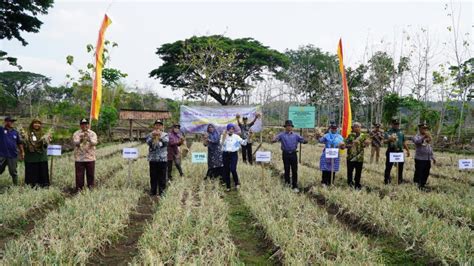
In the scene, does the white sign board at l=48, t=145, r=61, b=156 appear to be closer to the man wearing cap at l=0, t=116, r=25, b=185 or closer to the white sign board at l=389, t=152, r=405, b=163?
the man wearing cap at l=0, t=116, r=25, b=185

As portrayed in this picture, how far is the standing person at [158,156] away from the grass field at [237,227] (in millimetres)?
263

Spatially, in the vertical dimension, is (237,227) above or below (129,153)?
below

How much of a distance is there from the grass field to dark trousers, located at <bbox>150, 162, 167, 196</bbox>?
0.21m

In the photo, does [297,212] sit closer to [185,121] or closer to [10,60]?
[185,121]

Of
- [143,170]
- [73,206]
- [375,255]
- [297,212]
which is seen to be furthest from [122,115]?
[375,255]

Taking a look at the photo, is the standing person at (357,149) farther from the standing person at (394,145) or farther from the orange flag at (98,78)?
the orange flag at (98,78)

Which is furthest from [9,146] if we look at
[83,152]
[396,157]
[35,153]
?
[396,157]

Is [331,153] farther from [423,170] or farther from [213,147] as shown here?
[213,147]

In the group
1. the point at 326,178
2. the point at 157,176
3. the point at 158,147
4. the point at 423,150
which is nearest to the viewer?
the point at 158,147

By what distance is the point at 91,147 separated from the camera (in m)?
7.93

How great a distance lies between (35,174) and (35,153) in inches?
18.2

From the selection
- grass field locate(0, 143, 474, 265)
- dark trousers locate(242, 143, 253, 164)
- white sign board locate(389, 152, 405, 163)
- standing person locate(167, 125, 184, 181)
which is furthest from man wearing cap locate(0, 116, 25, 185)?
white sign board locate(389, 152, 405, 163)

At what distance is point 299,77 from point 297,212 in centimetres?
3217

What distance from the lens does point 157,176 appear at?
8.02 metres
